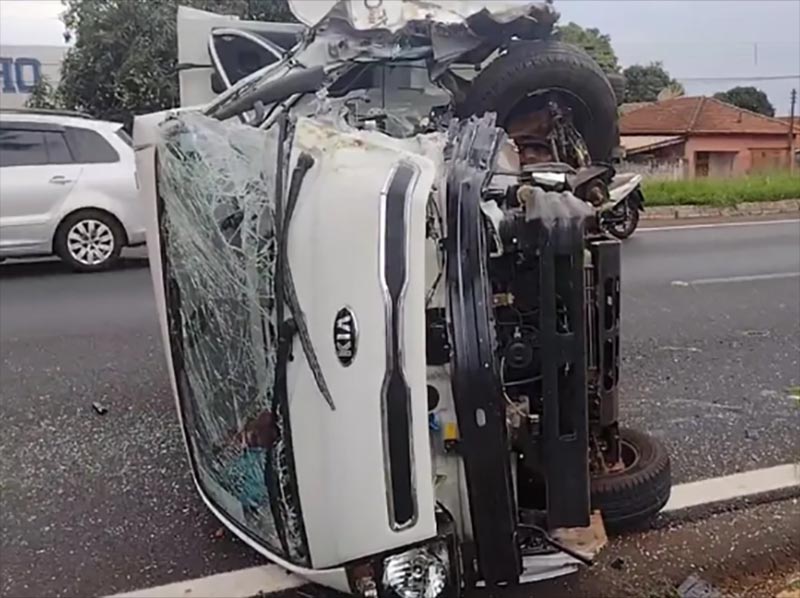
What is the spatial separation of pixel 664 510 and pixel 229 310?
1.95 m

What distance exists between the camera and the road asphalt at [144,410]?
351 cm

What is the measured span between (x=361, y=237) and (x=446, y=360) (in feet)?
1.26

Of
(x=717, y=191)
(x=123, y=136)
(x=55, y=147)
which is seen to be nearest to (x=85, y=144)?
(x=55, y=147)

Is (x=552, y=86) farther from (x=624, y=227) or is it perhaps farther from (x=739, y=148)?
(x=739, y=148)

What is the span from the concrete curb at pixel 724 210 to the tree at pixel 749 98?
106ft

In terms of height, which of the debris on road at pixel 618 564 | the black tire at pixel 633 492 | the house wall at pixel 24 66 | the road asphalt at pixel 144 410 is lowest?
the debris on road at pixel 618 564

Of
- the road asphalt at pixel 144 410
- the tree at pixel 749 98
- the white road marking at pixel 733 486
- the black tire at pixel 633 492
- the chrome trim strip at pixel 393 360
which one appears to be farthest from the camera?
the tree at pixel 749 98

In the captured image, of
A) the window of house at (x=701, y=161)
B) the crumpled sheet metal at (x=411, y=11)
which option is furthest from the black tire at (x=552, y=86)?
the window of house at (x=701, y=161)

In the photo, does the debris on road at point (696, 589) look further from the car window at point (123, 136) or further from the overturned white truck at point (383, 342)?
the car window at point (123, 136)

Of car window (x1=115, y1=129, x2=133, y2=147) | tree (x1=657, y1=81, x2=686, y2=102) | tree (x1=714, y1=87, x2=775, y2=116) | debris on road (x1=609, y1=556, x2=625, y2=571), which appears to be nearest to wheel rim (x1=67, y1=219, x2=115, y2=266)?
car window (x1=115, y1=129, x2=133, y2=147)

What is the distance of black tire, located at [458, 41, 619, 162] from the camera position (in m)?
5.02

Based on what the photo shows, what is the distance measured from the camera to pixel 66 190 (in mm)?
9531

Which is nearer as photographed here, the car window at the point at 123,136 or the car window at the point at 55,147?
the car window at the point at 55,147

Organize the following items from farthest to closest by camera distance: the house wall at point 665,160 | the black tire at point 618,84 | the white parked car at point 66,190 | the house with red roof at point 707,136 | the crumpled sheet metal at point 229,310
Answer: the house with red roof at point 707,136
the house wall at point 665,160
the white parked car at point 66,190
the black tire at point 618,84
the crumpled sheet metal at point 229,310
